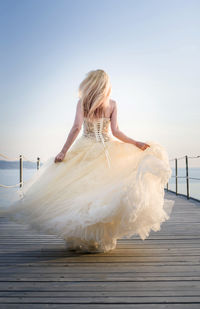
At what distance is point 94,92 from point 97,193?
2.73 ft

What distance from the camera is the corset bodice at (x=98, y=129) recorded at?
252 centimetres

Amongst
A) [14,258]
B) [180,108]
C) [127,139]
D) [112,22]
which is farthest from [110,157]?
[180,108]

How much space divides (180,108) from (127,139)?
21033 mm

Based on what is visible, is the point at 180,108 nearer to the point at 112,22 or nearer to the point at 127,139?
the point at 112,22

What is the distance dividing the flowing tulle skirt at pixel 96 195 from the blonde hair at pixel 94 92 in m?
0.24

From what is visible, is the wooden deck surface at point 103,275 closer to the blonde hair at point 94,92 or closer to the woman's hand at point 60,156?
the woman's hand at point 60,156

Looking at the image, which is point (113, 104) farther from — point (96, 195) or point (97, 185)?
point (96, 195)

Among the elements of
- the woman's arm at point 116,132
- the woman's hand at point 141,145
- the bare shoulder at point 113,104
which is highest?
the bare shoulder at point 113,104

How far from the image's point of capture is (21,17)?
17.1 metres

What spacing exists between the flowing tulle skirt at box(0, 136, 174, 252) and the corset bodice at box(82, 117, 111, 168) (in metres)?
0.05

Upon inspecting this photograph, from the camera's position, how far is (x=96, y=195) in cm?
216

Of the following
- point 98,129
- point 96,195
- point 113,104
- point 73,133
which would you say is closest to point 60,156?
A: point 73,133

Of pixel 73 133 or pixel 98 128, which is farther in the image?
pixel 98 128

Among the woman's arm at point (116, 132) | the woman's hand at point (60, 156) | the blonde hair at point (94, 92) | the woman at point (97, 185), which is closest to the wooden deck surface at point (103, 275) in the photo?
the woman at point (97, 185)
